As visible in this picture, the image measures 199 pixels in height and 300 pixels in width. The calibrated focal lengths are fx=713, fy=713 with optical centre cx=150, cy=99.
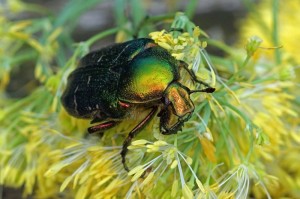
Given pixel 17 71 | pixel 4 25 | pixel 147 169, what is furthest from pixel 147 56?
pixel 17 71

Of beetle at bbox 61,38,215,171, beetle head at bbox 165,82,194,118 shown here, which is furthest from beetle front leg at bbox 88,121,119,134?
beetle head at bbox 165,82,194,118

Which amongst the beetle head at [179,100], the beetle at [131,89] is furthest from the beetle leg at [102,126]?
the beetle head at [179,100]

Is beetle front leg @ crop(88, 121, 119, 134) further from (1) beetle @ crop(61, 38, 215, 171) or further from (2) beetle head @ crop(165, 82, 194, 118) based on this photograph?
(2) beetle head @ crop(165, 82, 194, 118)

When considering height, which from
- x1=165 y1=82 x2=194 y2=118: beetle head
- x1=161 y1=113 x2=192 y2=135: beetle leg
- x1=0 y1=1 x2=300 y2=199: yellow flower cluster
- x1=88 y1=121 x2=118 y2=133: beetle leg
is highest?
x1=165 y1=82 x2=194 y2=118: beetle head

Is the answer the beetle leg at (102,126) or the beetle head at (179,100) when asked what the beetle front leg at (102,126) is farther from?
the beetle head at (179,100)

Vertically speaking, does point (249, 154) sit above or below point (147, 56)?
below

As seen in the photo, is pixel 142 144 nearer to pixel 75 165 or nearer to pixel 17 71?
pixel 75 165

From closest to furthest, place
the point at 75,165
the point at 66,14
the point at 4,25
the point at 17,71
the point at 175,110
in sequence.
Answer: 1. the point at 175,110
2. the point at 75,165
3. the point at 4,25
4. the point at 66,14
5. the point at 17,71

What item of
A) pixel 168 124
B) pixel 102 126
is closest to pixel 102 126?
pixel 102 126
